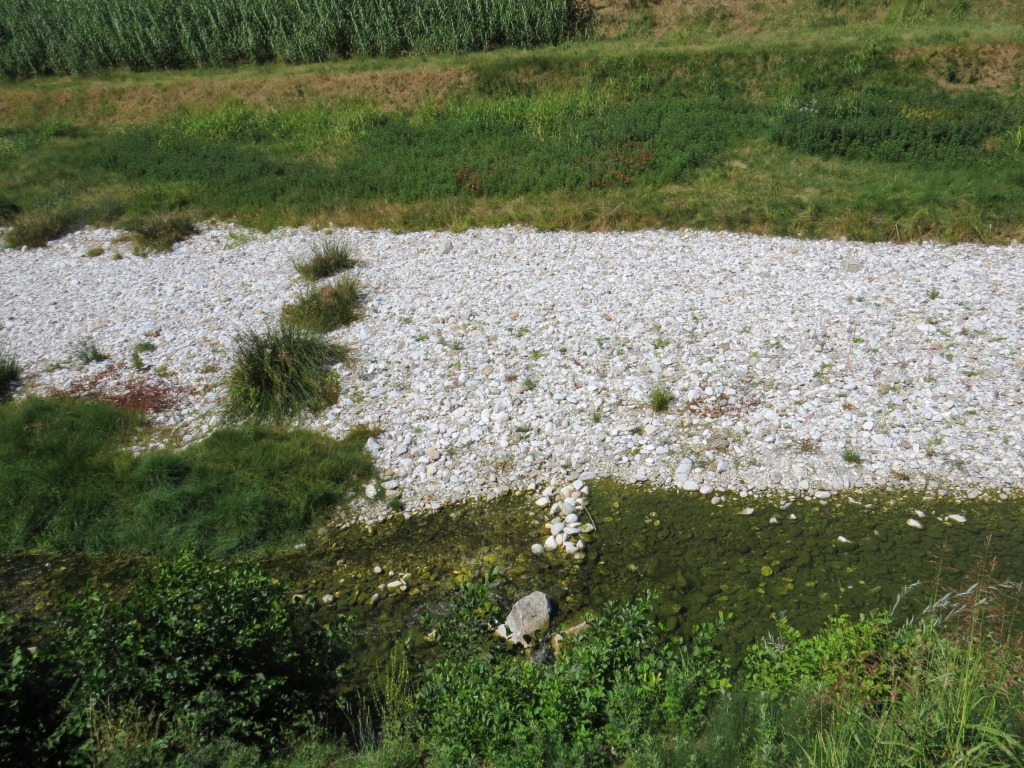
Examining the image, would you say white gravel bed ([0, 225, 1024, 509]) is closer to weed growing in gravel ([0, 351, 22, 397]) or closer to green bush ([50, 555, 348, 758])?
weed growing in gravel ([0, 351, 22, 397])

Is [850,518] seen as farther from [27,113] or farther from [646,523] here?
[27,113]

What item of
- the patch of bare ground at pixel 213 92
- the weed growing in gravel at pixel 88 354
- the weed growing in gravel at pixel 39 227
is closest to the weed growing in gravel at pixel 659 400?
the weed growing in gravel at pixel 88 354

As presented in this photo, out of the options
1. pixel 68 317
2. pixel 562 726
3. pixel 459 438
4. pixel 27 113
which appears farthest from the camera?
pixel 27 113

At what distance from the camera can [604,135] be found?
2083cm

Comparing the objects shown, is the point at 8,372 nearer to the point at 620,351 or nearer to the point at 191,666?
the point at 191,666

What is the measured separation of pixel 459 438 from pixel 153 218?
13498 mm

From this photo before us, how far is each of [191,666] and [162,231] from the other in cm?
1617

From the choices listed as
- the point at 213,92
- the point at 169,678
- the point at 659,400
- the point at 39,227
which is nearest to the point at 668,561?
the point at 659,400

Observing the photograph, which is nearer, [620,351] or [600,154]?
[620,351]

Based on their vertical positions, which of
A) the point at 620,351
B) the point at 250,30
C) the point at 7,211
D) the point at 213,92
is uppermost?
the point at 250,30

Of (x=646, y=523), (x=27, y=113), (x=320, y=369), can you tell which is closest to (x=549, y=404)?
(x=646, y=523)

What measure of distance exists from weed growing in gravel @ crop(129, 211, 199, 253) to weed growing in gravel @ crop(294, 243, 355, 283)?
15.3 feet

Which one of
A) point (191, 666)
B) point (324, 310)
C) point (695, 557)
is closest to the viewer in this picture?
point (191, 666)

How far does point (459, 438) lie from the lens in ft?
36.8
